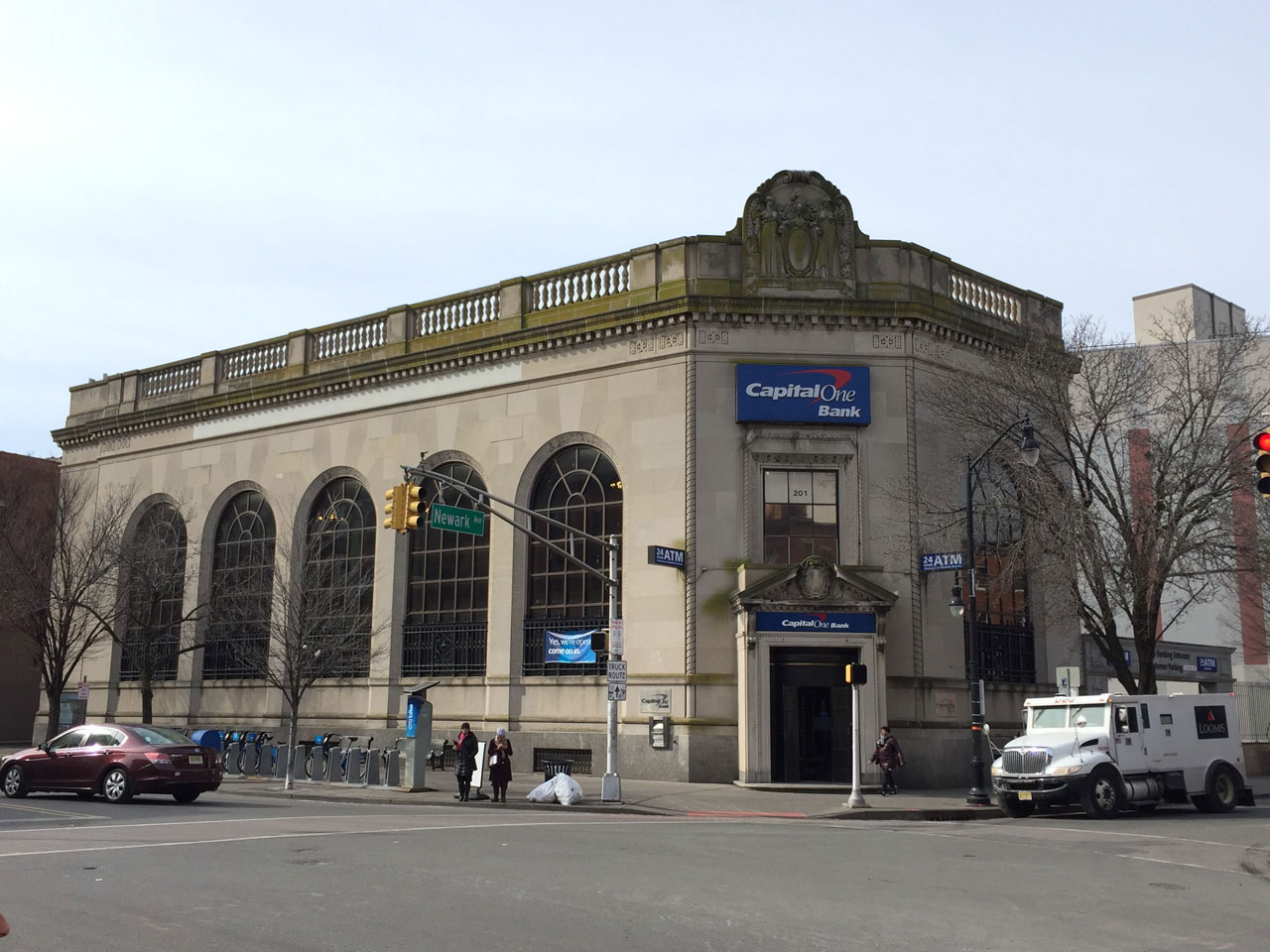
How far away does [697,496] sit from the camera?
3148cm

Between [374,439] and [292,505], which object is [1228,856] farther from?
[292,505]

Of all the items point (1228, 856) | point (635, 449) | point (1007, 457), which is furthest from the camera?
point (635, 449)

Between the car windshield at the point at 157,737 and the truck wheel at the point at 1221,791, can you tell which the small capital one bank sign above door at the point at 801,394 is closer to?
the truck wheel at the point at 1221,791

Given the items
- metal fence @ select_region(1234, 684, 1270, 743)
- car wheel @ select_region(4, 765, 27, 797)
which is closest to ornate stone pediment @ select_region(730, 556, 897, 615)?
car wheel @ select_region(4, 765, 27, 797)

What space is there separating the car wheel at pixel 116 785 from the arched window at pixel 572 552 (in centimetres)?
1292

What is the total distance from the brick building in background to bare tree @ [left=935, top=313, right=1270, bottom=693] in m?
43.3

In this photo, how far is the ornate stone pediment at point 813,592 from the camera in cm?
3012

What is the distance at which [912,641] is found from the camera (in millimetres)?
31219

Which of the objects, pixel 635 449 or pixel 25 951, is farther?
pixel 635 449

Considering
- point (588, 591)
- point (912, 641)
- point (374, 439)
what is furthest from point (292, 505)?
point (912, 641)

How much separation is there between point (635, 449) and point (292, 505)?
44.1 feet

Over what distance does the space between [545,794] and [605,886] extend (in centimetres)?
1375

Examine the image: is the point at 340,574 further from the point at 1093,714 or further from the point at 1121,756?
the point at 1121,756

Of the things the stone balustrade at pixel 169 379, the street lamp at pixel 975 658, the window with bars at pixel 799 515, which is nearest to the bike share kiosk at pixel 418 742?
the window with bars at pixel 799 515
